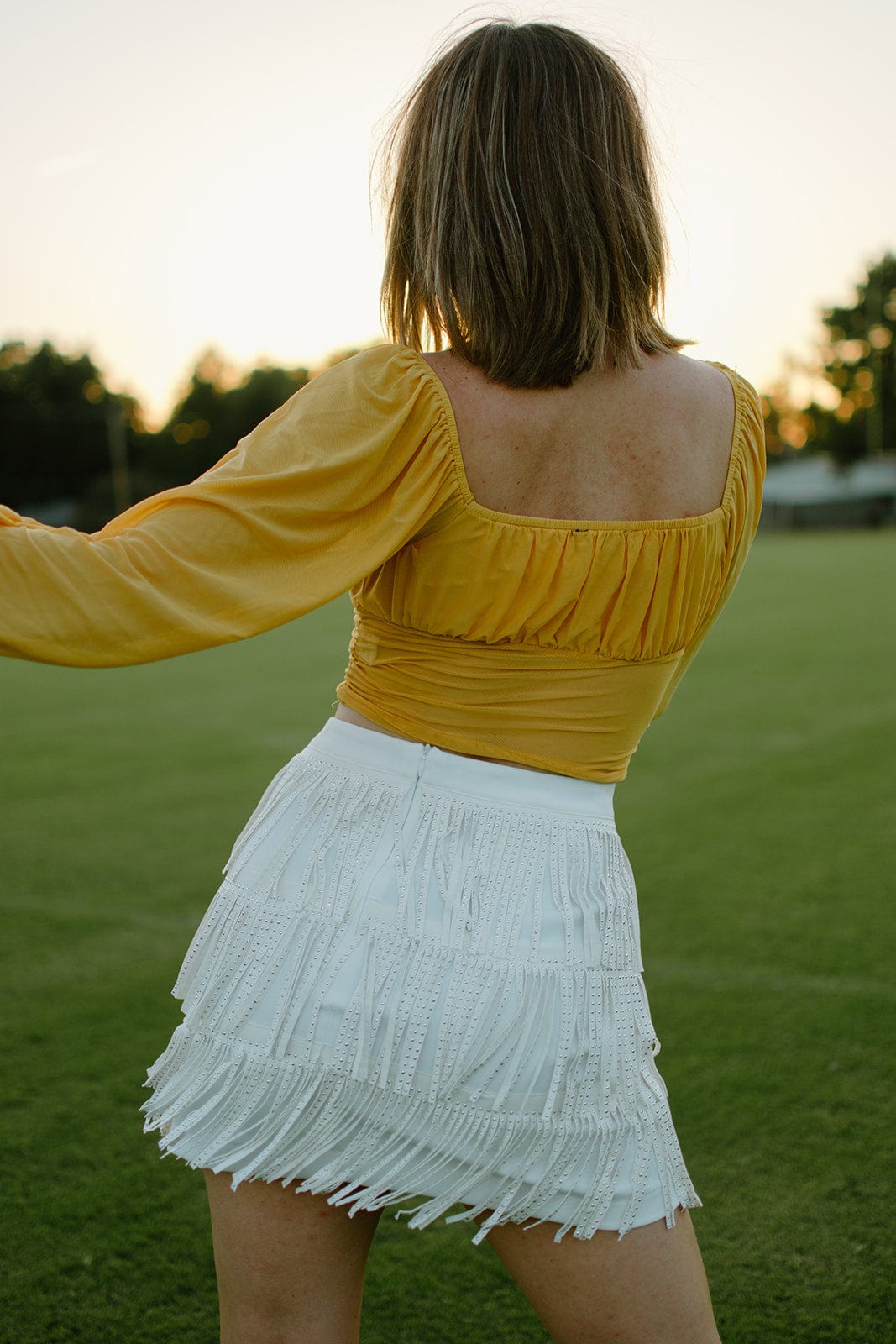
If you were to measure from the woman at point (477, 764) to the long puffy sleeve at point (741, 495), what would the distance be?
0.05m

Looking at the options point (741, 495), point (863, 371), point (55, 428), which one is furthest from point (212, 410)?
point (741, 495)

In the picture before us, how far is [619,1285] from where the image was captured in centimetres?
144

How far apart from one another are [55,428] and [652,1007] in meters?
Answer: 60.3

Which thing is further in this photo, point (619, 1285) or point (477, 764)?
point (477, 764)

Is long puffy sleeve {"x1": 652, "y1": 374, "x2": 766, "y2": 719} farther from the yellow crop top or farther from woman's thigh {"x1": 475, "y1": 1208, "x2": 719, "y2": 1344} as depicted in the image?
woman's thigh {"x1": 475, "y1": 1208, "x2": 719, "y2": 1344}

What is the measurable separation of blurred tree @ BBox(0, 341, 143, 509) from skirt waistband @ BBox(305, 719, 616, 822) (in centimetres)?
5742

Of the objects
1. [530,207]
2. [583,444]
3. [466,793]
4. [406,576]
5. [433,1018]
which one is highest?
[530,207]

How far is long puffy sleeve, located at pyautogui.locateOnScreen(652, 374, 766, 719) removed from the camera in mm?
1633

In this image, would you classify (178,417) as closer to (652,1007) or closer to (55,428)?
(55,428)

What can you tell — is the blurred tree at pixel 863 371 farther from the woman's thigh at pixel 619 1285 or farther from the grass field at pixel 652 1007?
the woman's thigh at pixel 619 1285

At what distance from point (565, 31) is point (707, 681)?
32.2 ft

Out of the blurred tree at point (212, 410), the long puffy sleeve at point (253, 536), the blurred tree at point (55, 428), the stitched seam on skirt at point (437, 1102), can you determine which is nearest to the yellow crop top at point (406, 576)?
the long puffy sleeve at point (253, 536)

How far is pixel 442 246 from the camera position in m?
1.49

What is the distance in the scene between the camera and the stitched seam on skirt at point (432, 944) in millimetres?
1466
